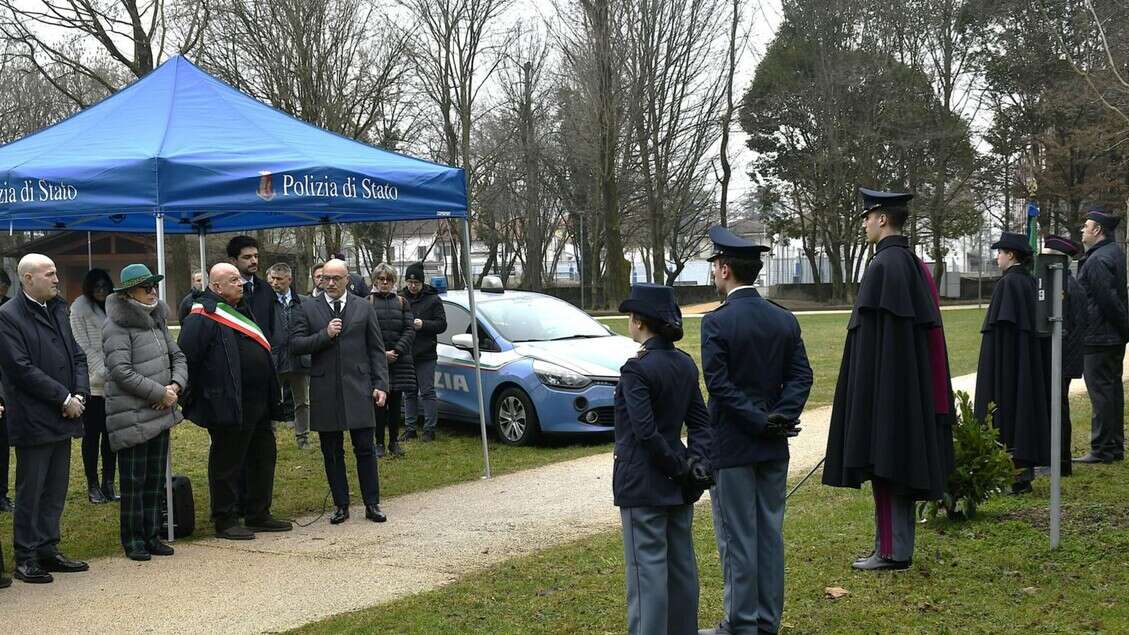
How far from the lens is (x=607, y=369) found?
11.9 meters

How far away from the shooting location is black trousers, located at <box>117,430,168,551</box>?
7.63 metres

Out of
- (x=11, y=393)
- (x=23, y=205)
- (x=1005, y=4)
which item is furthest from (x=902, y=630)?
(x=1005, y=4)

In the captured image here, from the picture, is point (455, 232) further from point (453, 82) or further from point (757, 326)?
point (757, 326)

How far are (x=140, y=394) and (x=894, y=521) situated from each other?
4.80m

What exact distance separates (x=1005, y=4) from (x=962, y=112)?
6.15m

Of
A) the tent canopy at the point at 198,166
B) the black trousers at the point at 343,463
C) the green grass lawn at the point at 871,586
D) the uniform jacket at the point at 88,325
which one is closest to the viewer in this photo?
the green grass lawn at the point at 871,586

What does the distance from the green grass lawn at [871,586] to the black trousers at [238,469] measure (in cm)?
233

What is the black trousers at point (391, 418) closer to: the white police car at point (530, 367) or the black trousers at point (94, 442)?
the white police car at point (530, 367)

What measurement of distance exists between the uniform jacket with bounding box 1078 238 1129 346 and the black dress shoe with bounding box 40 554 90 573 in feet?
26.2

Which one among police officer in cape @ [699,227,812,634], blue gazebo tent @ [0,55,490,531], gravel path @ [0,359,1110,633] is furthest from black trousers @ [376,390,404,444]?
police officer in cape @ [699,227,812,634]

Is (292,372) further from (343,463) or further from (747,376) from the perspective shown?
(747,376)

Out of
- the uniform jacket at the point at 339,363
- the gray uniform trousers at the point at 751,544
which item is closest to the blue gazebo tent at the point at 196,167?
the uniform jacket at the point at 339,363

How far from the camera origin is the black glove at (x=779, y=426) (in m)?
5.28

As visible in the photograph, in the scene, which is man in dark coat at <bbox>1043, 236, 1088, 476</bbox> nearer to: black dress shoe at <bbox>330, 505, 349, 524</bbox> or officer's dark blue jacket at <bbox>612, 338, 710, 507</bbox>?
officer's dark blue jacket at <bbox>612, 338, 710, 507</bbox>
